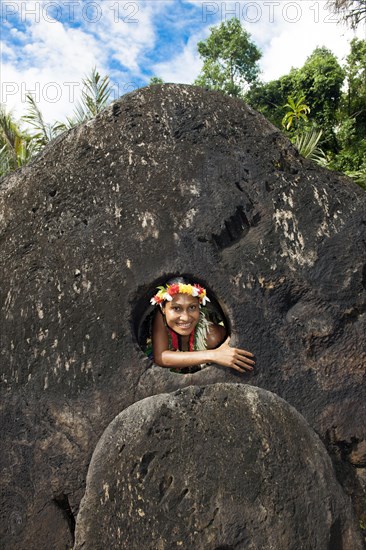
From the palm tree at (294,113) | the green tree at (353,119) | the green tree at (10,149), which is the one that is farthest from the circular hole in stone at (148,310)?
the green tree at (353,119)

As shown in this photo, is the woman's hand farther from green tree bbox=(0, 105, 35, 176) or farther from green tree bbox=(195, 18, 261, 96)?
green tree bbox=(195, 18, 261, 96)

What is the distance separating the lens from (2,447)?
2914 mm

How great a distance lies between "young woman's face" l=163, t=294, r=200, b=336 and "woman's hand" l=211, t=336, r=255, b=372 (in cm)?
28

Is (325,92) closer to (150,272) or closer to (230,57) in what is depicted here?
(230,57)

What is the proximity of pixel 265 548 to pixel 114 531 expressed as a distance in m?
0.67

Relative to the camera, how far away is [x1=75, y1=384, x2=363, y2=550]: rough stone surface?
2.43m

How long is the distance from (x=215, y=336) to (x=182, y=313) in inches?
11.9

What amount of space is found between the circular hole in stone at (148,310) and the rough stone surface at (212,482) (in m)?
0.55

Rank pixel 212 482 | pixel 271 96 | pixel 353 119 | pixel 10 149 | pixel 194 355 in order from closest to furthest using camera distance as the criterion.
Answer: pixel 212 482 → pixel 194 355 → pixel 10 149 → pixel 353 119 → pixel 271 96

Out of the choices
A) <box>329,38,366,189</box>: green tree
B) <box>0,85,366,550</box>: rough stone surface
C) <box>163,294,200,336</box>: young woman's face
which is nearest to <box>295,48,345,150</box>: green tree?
<box>329,38,366,189</box>: green tree

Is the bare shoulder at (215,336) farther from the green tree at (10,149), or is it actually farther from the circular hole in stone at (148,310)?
the green tree at (10,149)

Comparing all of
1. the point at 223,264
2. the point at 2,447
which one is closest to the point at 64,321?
the point at 2,447

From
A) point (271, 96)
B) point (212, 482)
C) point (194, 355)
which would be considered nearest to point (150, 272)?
point (194, 355)

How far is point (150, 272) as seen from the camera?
9.96ft
